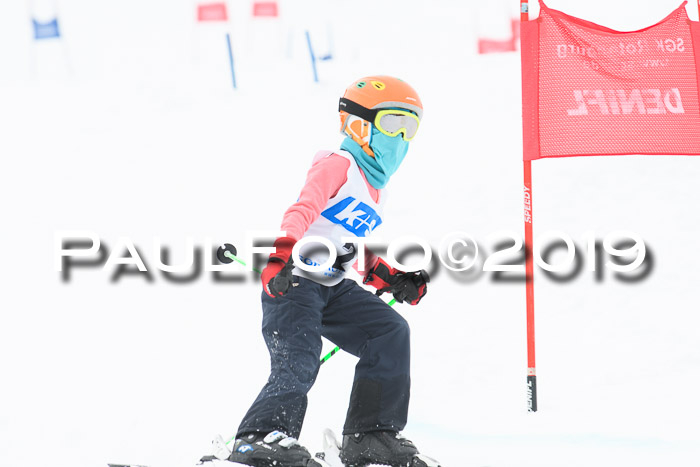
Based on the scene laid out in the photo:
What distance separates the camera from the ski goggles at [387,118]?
12.9 feet

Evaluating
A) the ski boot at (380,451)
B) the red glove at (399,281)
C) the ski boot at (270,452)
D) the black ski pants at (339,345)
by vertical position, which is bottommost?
the ski boot at (380,451)

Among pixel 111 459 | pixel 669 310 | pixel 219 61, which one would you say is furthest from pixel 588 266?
pixel 219 61

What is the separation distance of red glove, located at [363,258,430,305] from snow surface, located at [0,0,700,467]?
0.85m

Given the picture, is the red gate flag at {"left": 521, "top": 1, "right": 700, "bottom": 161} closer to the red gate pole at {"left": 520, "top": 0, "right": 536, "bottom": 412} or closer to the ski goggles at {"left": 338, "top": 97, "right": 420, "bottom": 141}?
the red gate pole at {"left": 520, "top": 0, "right": 536, "bottom": 412}

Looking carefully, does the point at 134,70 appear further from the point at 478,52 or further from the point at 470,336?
the point at 470,336

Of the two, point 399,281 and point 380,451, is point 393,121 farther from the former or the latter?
point 380,451

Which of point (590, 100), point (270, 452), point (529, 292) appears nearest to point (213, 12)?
point (590, 100)

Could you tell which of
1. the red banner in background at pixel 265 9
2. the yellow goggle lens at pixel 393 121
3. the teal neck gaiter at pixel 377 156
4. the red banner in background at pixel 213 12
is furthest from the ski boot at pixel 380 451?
the red banner in background at pixel 213 12

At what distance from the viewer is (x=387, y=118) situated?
3.92 m

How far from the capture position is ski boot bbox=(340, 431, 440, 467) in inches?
144

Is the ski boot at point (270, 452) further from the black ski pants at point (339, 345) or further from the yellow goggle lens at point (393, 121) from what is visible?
the yellow goggle lens at point (393, 121)

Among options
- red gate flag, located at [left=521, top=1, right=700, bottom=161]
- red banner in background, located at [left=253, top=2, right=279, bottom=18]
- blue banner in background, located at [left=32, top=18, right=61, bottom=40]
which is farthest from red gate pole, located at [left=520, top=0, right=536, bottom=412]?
blue banner in background, located at [left=32, top=18, right=61, bottom=40]

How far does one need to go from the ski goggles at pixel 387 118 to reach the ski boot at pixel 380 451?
4.66 feet

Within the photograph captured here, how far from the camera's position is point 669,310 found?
7.87m
